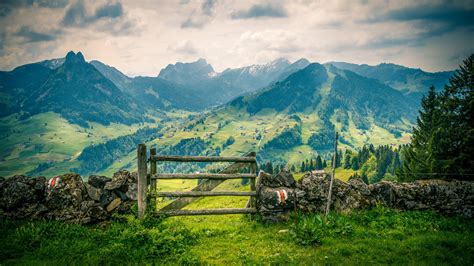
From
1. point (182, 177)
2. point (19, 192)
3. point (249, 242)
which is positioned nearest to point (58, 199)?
point (19, 192)

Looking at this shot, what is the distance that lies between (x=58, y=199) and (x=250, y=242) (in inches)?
292

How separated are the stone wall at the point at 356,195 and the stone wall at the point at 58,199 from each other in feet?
20.7

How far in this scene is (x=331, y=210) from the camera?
12.9 metres

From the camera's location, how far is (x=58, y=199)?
37.1 ft

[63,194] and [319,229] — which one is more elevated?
[63,194]

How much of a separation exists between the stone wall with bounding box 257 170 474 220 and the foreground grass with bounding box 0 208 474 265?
0.81 m

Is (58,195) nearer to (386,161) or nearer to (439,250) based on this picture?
(439,250)

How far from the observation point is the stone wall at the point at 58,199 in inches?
437

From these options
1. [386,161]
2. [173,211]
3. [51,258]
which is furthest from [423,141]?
[386,161]

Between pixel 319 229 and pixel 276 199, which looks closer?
pixel 319 229

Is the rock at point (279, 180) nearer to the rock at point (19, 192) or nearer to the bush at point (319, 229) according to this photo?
the bush at point (319, 229)

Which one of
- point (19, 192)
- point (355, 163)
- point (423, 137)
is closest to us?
point (19, 192)

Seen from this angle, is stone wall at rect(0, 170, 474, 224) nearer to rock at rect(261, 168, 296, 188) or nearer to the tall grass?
rock at rect(261, 168, 296, 188)

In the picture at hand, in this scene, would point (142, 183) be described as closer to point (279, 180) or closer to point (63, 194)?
point (63, 194)
